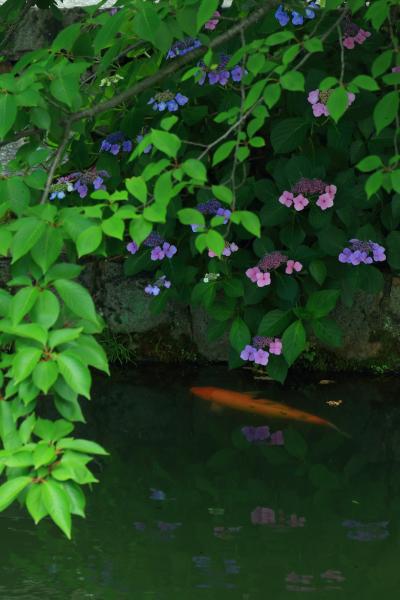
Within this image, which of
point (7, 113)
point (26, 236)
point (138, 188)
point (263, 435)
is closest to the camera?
point (26, 236)

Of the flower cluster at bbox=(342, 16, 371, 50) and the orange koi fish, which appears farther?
the flower cluster at bbox=(342, 16, 371, 50)

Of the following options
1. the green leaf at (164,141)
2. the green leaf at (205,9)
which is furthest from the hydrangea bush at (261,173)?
the green leaf at (164,141)

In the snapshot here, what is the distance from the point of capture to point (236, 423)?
11.9ft

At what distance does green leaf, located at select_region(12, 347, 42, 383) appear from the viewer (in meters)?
1.80

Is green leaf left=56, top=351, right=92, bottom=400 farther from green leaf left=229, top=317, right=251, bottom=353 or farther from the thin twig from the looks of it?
green leaf left=229, top=317, right=251, bottom=353

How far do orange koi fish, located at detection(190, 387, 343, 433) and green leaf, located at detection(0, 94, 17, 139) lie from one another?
5.72 ft

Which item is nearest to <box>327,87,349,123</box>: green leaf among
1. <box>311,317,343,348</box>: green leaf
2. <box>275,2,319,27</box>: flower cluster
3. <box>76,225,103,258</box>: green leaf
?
<box>76,225,103,258</box>: green leaf

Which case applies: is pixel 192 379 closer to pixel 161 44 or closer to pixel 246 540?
pixel 246 540

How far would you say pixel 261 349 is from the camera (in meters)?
3.85

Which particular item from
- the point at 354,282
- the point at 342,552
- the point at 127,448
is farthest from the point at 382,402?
the point at 342,552

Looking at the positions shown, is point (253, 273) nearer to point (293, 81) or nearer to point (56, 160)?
point (293, 81)

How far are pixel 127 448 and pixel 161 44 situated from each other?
1.44m

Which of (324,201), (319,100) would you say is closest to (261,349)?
(324,201)

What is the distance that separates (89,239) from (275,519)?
1189mm
